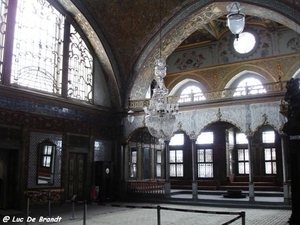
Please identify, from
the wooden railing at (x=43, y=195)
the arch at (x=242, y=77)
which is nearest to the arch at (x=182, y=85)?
the arch at (x=242, y=77)

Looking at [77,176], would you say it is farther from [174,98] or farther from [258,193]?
[258,193]

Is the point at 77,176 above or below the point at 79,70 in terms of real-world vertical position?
below

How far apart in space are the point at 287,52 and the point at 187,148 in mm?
6173

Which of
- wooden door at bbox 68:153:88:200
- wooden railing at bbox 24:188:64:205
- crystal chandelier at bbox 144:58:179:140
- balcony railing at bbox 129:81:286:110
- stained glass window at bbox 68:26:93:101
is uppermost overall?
stained glass window at bbox 68:26:93:101

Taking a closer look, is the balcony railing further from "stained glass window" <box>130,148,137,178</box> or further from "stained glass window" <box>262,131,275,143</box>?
"stained glass window" <box>262,131,275,143</box>

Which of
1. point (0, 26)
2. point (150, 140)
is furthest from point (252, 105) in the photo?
point (0, 26)

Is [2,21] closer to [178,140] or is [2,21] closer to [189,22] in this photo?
[189,22]

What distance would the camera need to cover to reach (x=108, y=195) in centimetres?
1245

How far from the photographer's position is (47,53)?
11.1 m

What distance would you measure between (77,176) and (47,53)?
4198mm

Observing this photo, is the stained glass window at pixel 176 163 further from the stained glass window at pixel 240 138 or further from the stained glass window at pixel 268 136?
the stained glass window at pixel 268 136

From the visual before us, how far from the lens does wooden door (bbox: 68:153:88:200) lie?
1146cm

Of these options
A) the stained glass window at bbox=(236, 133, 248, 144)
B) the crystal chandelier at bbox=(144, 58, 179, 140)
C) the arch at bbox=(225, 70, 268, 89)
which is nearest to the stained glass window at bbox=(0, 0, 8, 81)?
the crystal chandelier at bbox=(144, 58, 179, 140)

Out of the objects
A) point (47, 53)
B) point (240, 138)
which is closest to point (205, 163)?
point (240, 138)
